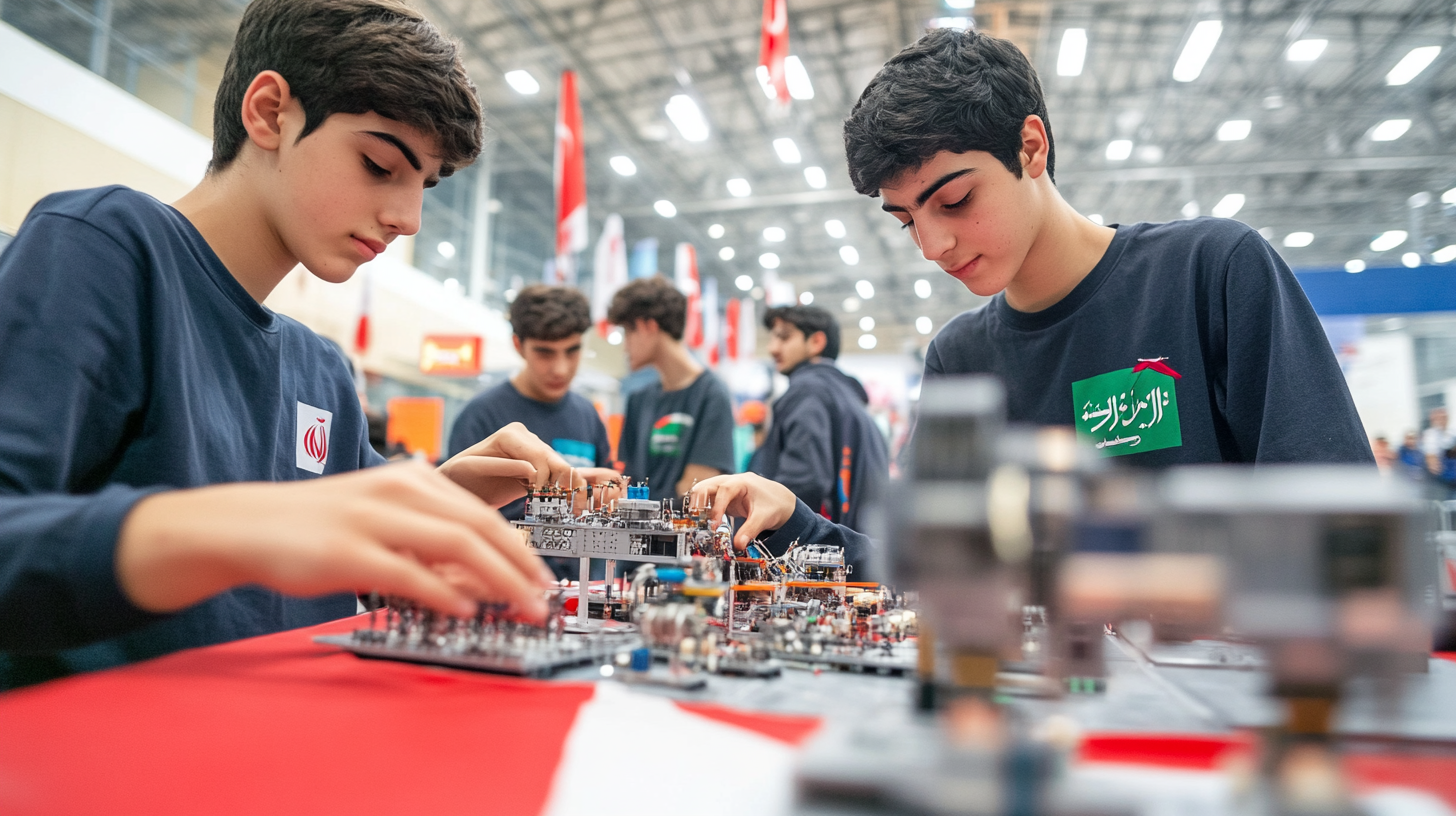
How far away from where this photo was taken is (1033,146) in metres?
1.93

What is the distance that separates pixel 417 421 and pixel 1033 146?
11.2 meters

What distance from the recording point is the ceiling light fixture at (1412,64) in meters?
10.8

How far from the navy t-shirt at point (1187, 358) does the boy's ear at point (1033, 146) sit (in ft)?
1.08

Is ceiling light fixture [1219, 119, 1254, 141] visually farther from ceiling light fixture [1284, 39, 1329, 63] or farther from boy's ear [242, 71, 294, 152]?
boy's ear [242, 71, 294, 152]

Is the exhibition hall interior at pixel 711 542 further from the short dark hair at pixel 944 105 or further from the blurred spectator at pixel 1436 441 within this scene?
the blurred spectator at pixel 1436 441

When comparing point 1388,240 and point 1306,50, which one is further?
point 1388,240

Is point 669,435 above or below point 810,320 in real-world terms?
below

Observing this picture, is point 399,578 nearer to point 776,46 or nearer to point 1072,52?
point 776,46

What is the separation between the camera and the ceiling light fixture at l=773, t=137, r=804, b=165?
13031 millimetres

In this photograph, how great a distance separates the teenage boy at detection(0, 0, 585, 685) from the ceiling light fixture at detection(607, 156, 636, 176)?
1373cm

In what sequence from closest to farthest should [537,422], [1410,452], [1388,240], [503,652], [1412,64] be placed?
[503,652]
[537,422]
[1410,452]
[1412,64]
[1388,240]

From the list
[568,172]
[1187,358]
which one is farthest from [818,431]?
[568,172]

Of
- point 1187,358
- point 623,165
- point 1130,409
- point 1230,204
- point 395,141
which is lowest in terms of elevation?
point 1130,409

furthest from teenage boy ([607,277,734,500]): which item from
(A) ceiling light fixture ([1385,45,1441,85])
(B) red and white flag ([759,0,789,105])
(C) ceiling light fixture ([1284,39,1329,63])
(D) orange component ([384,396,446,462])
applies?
(A) ceiling light fixture ([1385,45,1441,85])
